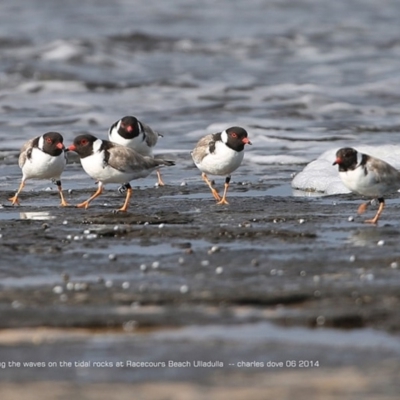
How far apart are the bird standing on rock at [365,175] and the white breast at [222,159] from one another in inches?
65.5

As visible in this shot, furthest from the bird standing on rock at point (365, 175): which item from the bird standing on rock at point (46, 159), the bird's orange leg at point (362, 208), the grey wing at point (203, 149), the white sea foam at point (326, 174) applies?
the bird standing on rock at point (46, 159)

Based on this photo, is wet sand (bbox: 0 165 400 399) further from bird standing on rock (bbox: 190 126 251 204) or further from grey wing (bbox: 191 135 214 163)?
grey wing (bbox: 191 135 214 163)

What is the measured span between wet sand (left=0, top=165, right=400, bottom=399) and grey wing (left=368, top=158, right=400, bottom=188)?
365 millimetres

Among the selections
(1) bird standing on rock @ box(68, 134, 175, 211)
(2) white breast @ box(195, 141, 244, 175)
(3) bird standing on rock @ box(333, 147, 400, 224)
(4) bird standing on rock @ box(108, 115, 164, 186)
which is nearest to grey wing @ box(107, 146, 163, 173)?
(1) bird standing on rock @ box(68, 134, 175, 211)

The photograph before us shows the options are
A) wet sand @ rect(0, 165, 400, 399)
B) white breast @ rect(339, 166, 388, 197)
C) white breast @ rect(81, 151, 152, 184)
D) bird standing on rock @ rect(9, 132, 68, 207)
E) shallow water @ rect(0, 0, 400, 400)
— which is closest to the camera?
→ wet sand @ rect(0, 165, 400, 399)

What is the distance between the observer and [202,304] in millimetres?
6555

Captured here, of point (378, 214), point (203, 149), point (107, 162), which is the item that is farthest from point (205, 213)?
point (378, 214)

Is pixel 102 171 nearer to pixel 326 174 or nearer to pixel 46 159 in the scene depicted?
pixel 46 159

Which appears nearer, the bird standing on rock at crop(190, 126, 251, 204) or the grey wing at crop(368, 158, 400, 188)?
the grey wing at crop(368, 158, 400, 188)

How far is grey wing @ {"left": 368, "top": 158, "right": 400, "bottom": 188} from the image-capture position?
955cm

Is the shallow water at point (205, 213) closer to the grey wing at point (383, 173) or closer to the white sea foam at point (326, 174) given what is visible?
the white sea foam at point (326, 174)

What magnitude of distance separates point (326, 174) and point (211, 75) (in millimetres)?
11245

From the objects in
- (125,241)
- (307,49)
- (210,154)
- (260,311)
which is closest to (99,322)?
(260,311)

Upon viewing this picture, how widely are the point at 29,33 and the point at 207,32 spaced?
5.12 meters
